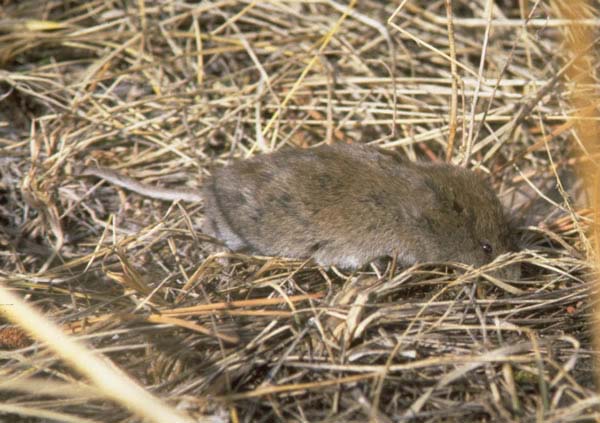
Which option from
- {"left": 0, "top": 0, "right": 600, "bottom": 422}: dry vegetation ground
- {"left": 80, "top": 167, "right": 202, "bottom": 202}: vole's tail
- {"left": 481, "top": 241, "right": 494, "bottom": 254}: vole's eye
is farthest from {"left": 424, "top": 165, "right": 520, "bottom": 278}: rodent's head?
{"left": 80, "top": 167, "right": 202, "bottom": 202}: vole's tail

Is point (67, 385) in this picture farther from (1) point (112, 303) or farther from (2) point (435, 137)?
(2) point (435, 137)

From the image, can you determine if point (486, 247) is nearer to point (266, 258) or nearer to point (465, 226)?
point (465, 226)

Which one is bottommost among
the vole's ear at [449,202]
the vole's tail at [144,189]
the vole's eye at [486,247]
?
the vole's tail at [144,189]

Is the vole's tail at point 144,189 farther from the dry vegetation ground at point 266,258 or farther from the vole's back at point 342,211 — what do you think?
the vole's back at point 342,211

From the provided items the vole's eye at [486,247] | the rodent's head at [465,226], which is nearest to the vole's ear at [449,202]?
the rodent's head at [465,226]

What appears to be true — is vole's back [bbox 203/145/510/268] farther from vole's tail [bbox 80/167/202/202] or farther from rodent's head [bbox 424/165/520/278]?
vole's tail [bbox 80/167/202/202]

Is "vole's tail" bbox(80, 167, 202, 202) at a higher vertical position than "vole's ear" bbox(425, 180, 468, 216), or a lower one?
lower
